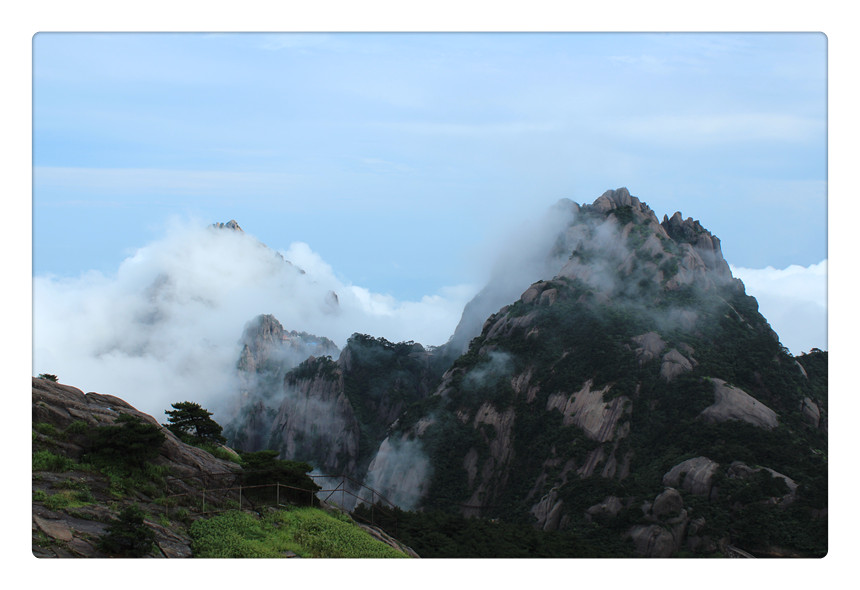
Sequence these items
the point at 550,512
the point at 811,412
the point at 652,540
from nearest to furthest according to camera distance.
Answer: the point at 652,540 < the point at 550,512 < the point at 811,412

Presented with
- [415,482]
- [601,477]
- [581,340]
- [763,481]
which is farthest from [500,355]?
[763,481]

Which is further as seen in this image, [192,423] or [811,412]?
[811,412]

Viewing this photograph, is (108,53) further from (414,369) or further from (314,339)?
(414,369)

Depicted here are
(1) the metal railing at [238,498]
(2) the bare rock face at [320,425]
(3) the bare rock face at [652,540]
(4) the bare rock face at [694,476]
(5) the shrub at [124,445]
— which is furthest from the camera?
(2) the bare rock face at [320,425]

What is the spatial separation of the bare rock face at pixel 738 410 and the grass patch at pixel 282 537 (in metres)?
22.2

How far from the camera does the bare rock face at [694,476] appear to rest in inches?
1443

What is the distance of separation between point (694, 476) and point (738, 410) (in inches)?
248

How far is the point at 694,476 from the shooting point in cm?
3731

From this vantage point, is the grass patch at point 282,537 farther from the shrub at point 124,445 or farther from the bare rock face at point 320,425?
the bare rock face at point 320,425

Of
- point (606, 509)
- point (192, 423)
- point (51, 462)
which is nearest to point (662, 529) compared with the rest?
point (606, 509)

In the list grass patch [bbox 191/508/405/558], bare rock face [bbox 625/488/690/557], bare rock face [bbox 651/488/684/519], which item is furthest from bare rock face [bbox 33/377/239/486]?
bare rock face [bbox 651/488/684/519]

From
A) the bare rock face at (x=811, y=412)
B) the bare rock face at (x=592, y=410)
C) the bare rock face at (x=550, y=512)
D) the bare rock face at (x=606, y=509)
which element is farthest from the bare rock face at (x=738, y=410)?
the bare rock face at (x=550, y=512)

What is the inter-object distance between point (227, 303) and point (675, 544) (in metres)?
25.5

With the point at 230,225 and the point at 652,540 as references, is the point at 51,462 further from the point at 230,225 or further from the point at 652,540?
the point at 652,540
